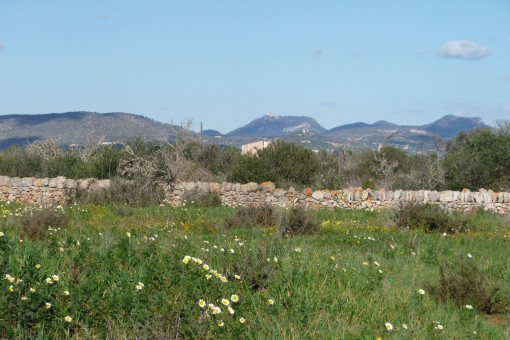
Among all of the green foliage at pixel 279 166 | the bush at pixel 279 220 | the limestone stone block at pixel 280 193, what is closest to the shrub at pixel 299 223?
the bush at pixel 279 220

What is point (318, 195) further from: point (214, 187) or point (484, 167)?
point (484, 167)

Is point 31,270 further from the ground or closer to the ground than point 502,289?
further from the ground

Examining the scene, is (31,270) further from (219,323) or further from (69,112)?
(69,112)

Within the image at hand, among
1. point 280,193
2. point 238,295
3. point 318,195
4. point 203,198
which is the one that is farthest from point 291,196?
point 238,295

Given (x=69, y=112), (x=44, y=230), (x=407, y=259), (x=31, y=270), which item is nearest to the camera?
(x=31, y=270)

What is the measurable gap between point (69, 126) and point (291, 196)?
76639 millimetres

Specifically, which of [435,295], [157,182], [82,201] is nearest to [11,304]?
[435,295]

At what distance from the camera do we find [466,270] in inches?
259

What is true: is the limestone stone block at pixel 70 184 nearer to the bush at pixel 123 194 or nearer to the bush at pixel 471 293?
the bush at pixel 123 194

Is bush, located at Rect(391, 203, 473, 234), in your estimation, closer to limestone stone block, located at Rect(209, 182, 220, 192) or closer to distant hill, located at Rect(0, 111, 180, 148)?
limestone stone block, located at Rect(209, 182, 220, 192)

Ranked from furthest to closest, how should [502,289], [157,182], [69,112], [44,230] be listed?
1. [69,112]
2. [157,182]
3. [44,230]
4. [502,289]

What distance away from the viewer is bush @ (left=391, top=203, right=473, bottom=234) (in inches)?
486

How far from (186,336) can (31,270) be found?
1857mm

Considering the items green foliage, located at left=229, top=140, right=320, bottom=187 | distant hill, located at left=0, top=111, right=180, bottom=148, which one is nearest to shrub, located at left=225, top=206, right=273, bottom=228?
green foliage, located at left=229, top=140, right=320, bottom=187
